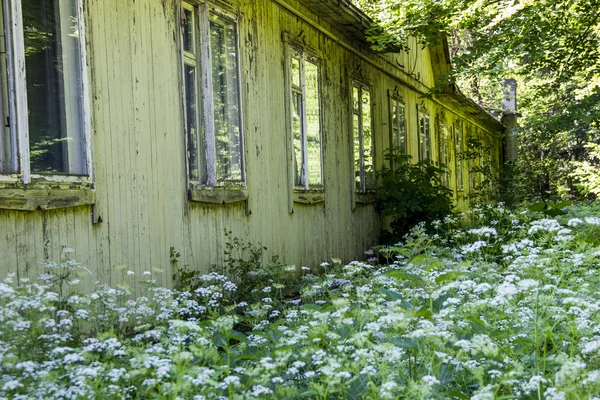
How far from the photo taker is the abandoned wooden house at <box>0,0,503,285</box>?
195 inches

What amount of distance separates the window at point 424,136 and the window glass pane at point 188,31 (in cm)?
1243

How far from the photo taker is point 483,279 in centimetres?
649

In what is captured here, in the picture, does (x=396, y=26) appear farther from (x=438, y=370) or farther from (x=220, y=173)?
(x=438, y=370)

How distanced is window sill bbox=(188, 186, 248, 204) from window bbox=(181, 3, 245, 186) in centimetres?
Result: 8

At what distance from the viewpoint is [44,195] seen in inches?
191

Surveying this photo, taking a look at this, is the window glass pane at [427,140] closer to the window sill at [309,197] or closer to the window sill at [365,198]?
the window sill at [365,198]

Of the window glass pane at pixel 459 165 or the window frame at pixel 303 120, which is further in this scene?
the window glass pane at pixel 459 165

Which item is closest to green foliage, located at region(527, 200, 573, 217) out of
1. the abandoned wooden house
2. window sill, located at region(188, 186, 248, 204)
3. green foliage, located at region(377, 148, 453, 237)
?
green foliage, located at region(377, 148, 453, 237)

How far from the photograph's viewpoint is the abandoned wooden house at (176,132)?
495 centimetres

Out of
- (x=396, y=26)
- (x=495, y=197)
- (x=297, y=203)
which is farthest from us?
(x=495, y=197)

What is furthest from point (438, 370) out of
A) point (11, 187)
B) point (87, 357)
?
point (11, 187)

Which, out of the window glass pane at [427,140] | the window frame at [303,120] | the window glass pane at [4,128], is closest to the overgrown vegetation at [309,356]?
the window glass pane at [4,128]

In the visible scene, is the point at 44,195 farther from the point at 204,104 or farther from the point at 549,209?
the point at 549,209

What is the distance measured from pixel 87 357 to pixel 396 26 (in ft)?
34.3
